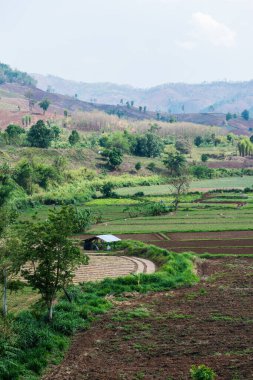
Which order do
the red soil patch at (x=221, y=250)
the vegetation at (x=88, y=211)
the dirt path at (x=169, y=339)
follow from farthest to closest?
the red soil patch at (x=221, y=250)
the vegetation at (x=88, y=211)
the dirt path at (x=169, y=339)

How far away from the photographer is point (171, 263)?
127 ft

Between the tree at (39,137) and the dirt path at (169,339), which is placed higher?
the tree at (39,137)

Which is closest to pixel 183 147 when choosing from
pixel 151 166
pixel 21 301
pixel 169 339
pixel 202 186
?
pixel 151 166

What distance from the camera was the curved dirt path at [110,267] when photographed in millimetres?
37562

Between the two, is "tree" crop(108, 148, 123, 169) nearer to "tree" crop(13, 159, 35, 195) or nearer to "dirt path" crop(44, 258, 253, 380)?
"tree" crop(13, 159, 35, 195)

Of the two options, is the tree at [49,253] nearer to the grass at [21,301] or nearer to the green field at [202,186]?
the grass at [21,301]

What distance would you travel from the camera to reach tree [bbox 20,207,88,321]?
1029 inches

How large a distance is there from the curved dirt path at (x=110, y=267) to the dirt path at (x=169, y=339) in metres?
5.03

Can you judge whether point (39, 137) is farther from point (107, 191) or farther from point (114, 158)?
point (107, 191)

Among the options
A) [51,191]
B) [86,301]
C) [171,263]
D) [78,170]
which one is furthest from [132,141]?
[86,301]

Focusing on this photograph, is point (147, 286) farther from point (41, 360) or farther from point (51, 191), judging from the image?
point (51, 191)

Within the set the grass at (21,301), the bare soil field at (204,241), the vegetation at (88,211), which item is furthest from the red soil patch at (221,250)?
the grass at (21,301)

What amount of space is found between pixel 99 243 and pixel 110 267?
27.1 feet

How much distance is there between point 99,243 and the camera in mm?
48094
